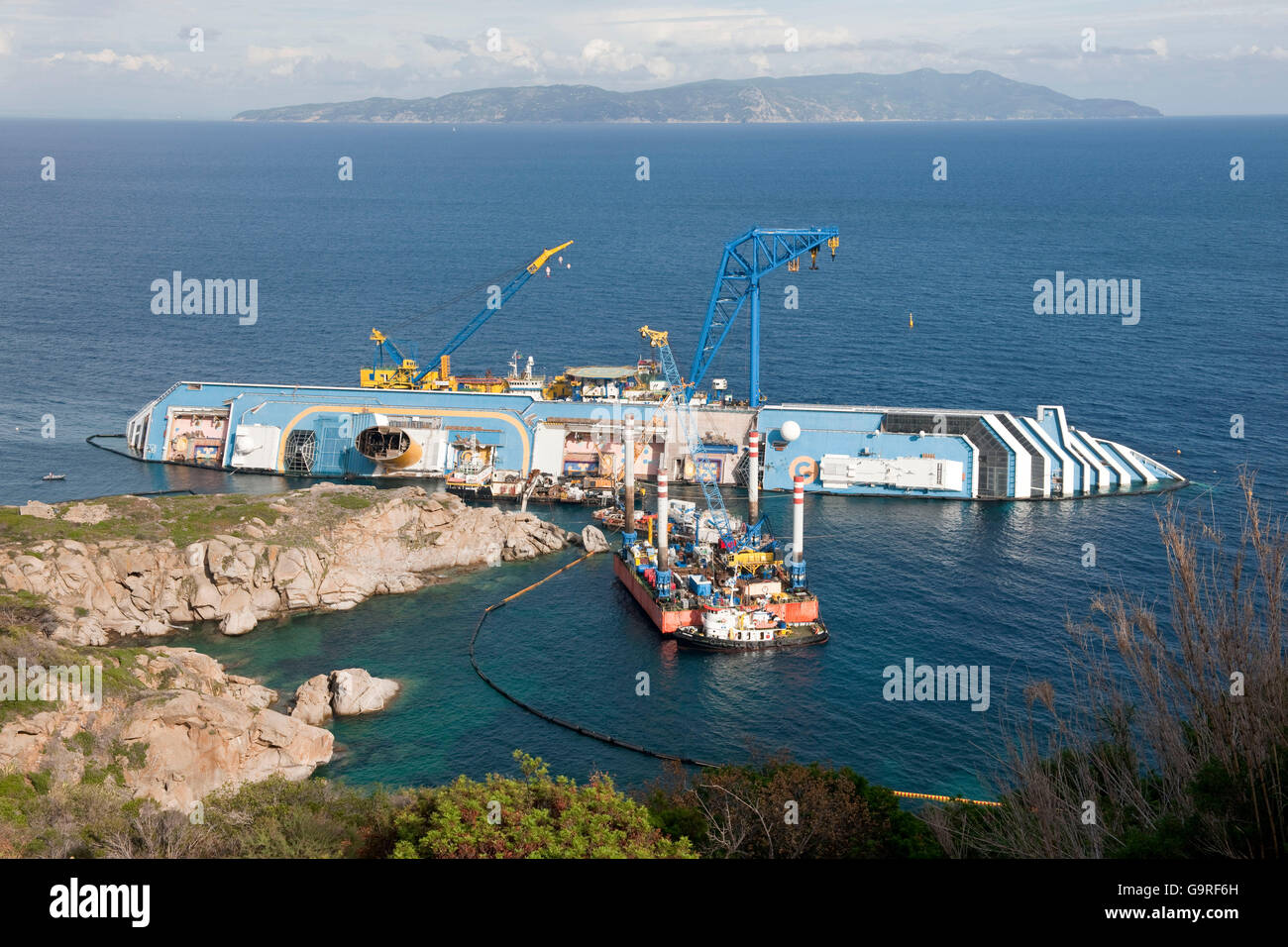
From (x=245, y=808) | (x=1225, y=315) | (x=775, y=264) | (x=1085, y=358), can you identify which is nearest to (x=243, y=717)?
(x=245, y=808)

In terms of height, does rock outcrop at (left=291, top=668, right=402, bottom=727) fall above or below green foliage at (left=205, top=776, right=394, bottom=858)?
below

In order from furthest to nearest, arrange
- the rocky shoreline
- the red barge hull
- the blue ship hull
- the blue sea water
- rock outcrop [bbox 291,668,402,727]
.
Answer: the blue ship hull, the red barge hull, rock outcrop [bbox 291,668,402,727], the blue sea water, the rocky shoreline

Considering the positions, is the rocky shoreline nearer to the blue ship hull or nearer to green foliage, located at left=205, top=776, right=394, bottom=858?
green foliage, located at left=205, top=776, right=394, bottom=858

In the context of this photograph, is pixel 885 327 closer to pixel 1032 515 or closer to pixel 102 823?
pixel 1032 515

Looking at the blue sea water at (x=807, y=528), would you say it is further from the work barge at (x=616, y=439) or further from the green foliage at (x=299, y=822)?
the green foliage at (x=299, y=822)

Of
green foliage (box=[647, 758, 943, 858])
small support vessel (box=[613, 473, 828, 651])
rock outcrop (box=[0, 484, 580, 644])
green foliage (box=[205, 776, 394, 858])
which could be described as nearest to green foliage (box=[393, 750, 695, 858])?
green foliage (box=[205, 776, 394, 858])

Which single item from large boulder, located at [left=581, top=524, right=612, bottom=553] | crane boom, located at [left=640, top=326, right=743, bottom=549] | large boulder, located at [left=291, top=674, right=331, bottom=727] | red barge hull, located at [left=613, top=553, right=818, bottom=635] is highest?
crane boom, located at [left=640, top=326, right=743, bottom=549]
